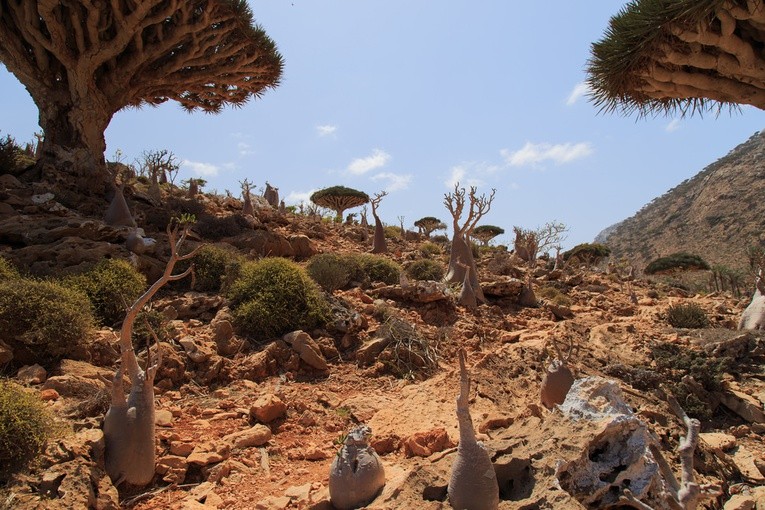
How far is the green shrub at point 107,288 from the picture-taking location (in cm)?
593

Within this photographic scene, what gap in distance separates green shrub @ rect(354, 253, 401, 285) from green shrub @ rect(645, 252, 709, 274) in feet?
55.1

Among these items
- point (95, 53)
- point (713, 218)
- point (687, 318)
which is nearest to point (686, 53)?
point (687, 318)

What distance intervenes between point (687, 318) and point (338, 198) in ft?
55.0

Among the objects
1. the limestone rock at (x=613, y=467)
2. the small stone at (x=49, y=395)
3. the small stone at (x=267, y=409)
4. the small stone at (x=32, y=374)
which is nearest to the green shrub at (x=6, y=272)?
the small stone at (x=32, y=374)

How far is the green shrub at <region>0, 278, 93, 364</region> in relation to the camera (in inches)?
181

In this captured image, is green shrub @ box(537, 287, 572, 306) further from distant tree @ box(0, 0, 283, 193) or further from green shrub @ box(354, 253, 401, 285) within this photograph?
distant tree @ box(0, 0, 283, 193)

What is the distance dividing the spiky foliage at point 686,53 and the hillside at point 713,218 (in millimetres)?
21916

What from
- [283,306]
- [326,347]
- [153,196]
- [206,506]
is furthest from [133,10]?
[206,506]

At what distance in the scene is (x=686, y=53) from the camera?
6449 millimetres

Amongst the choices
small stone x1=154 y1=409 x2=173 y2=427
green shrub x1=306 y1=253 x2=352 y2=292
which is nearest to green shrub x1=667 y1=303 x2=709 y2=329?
green shrub x1=306 y1=253 x2=352 y2=292

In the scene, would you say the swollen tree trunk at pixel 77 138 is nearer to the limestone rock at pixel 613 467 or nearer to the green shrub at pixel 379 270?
the green shrub at pixel 379 270

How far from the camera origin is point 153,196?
41.3 feet

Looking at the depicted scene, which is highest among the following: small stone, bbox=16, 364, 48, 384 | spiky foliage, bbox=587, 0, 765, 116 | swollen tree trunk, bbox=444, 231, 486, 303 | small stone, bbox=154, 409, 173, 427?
spiky foliage, bbox=587, 0, 765, 116

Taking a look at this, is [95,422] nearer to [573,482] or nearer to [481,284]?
[573,482]
